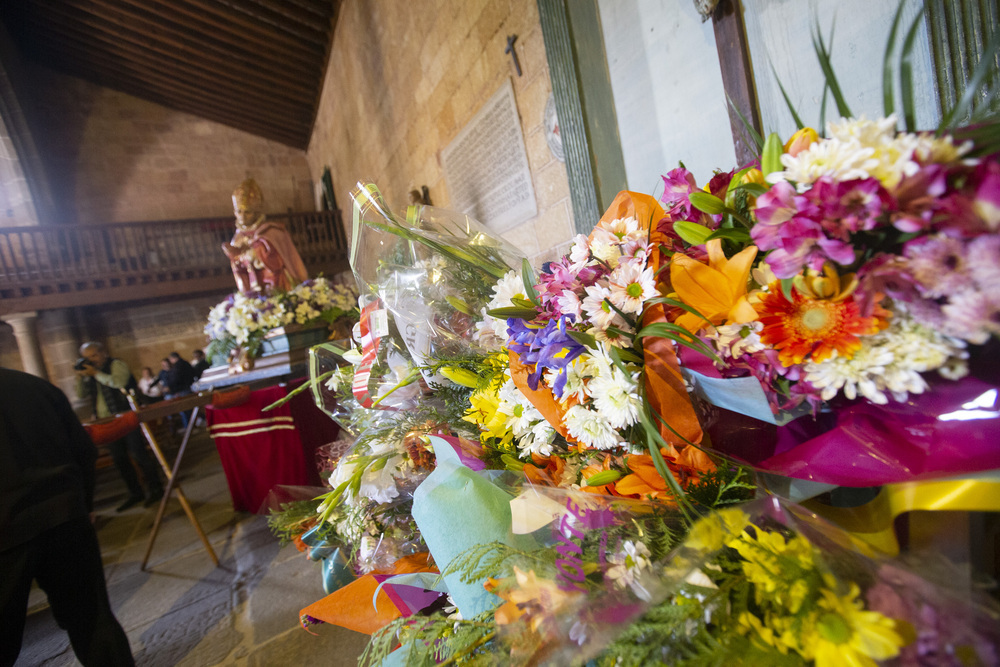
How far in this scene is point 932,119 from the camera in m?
0.91

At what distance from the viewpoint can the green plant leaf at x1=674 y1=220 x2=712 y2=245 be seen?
514 mm

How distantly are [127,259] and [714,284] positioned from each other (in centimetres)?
937

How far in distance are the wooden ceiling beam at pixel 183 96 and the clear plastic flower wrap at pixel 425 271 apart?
8.94 m

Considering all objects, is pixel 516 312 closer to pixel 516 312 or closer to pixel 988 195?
pixel 516 312

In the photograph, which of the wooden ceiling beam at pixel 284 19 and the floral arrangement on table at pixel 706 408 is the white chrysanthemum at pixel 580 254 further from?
the wooden ceiling beam at pixel 284 19

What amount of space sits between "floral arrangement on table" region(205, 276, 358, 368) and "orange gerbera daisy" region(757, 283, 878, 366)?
2578 millimetres

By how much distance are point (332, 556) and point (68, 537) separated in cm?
136

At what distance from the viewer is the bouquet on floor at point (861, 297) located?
35 cm

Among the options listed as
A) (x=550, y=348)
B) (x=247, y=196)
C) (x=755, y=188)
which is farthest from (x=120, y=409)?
(x=755, y=188)

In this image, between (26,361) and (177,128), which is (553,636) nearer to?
(26,361)

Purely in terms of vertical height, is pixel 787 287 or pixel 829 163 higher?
pixel 829 163

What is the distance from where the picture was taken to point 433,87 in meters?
3.20

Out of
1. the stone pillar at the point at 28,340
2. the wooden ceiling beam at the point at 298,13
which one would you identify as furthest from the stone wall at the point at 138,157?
the wooden ceiling beam at the point at 298,13

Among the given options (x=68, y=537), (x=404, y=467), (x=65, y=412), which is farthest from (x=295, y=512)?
(x=65, y=412)
